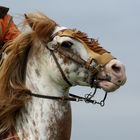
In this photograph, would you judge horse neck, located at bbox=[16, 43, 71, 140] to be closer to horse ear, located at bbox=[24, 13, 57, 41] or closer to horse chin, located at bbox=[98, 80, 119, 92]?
horse ear, located at bbox=[24, 13, 57, 41]

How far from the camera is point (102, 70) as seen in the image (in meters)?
10.1

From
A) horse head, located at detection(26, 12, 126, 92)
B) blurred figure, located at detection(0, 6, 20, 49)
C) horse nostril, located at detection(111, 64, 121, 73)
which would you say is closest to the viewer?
horse nostril, located at detection(111, 64, 121, 73)

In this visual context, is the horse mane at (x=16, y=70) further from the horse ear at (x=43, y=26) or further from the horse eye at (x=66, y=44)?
the horse eye at (x=66, y=44)

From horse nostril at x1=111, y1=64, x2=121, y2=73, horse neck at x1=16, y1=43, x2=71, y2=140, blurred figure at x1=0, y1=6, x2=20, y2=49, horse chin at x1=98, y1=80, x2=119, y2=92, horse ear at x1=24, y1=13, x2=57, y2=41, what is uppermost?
horse nostril at x1=111, y1=64, x2=121, y2=73

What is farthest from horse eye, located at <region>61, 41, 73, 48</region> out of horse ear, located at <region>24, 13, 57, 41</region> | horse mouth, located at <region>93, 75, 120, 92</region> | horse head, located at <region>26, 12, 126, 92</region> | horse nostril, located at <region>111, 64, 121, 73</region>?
horse nostril, located at <region>111, 64, 121, 73</region>

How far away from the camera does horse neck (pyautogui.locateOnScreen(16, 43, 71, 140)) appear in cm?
1008

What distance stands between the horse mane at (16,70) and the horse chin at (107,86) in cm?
112

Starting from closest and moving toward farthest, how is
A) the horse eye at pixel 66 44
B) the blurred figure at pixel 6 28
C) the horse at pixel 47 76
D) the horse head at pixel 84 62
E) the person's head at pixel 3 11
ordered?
1. the horse head at pixel 84 62
2. the horse at pixel 47 76
3. the horse eye at pixel 66 44
4. the blurred figure at pixel 6 28
5. the person's head at pixel 3 11

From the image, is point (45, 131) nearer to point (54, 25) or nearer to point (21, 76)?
point (21, 76)

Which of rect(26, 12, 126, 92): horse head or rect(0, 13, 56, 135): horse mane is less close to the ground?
rect(26, 12, 126, 92): horse head

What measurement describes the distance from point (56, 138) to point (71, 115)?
43 cm

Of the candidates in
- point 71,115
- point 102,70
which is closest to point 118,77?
point 102,70

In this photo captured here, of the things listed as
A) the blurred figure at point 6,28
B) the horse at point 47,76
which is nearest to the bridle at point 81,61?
the horse at point 47,76

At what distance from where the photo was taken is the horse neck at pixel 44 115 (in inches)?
397
